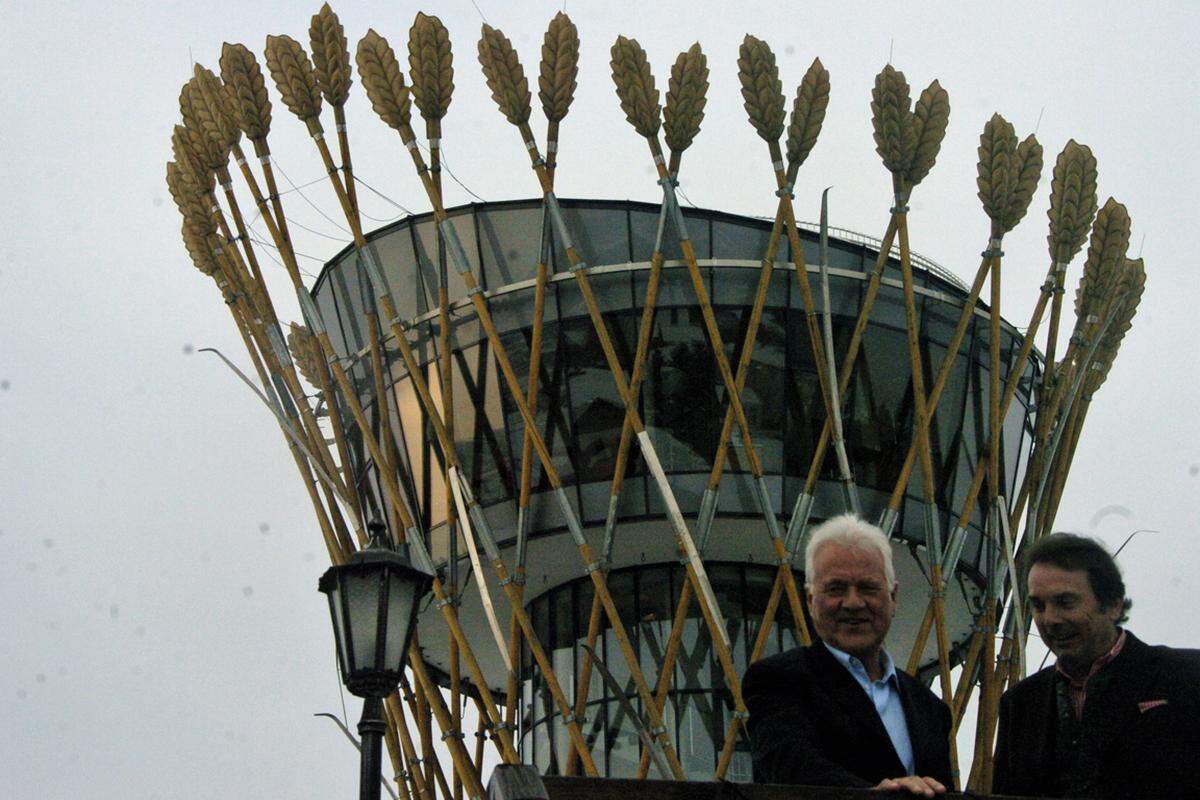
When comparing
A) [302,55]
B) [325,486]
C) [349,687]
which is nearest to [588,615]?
[325,486]

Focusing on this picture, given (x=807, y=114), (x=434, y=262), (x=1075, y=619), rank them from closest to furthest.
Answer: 1. (x=1075, y=619)
2. (x=807, y=114)
3. (x=434, y=262)

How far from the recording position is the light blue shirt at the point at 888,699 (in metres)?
5.37

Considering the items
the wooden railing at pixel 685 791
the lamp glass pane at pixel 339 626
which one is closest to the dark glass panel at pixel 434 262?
the lamp glass pane at pixel 339 626

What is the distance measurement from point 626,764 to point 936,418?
5.76 meters

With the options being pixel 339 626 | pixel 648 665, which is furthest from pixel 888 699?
pixel 648 665

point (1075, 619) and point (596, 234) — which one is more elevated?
point (596, 234)

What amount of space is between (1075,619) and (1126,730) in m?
0.40

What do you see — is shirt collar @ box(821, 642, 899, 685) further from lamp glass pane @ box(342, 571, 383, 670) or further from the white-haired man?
lamp glass pane @ box(342, 571, 383, 670)

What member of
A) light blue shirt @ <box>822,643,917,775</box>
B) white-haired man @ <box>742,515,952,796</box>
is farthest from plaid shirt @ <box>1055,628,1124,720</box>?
light blue shirt @ <box>822,643,917,775</box>

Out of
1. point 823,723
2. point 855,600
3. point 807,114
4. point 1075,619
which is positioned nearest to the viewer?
point 823,723

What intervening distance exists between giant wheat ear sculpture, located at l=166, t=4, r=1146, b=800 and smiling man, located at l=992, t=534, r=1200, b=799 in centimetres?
1400

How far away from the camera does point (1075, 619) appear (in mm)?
5574

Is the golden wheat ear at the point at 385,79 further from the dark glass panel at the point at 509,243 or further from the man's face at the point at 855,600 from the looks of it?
the man's face at the point at 855,600

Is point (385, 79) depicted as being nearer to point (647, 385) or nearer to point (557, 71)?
point (557, 71)
